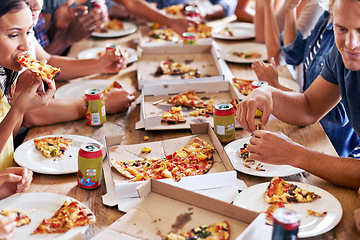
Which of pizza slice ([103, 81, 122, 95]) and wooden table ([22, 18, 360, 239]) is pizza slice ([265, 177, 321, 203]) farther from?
pizza slice ([103, 81, 122, 95])

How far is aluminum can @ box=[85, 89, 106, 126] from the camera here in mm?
2264

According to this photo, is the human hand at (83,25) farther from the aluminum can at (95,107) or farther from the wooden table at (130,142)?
the aluminum can at (95,107)

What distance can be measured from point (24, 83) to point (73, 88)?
599mm

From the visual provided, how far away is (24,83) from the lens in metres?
2.27

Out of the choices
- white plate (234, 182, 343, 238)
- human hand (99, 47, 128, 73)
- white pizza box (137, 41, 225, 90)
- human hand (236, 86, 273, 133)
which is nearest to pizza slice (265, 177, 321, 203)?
white plate (234, 182, 343, 238)

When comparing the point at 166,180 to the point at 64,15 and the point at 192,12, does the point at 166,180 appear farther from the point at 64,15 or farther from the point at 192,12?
the point at 192,12

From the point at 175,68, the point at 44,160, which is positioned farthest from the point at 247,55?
the point at 44,160

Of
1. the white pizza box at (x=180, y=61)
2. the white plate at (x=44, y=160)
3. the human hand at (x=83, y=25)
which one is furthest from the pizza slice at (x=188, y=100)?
the human hand at (x=83, y=25)

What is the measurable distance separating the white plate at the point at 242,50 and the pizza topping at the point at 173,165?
1339 millimetres

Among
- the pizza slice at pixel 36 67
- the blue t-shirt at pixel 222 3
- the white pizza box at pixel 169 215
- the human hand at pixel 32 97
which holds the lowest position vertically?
→ the blue t-shirt at pixel 222 3

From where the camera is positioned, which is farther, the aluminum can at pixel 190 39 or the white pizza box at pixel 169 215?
the aluminum can at pixel 190 39

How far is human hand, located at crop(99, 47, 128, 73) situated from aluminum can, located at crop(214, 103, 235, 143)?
1061 millimetres

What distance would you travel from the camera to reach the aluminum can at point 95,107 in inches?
89.1

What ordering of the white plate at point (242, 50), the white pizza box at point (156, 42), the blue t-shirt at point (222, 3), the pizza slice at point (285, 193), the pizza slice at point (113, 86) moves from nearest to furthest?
the pizza slice at point (285, 193), the pizza slice at point (113, 86), the white plate at point (242, 50), the white pizza box at point (156, 42), the blue t-shirt at point (222, 3)
